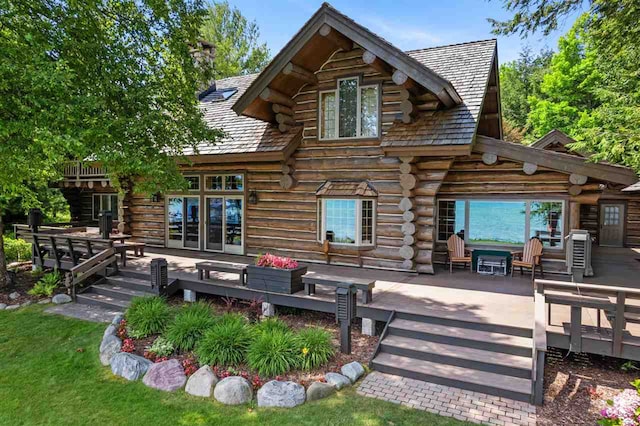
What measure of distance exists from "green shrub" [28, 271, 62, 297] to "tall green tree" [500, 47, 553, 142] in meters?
31.4

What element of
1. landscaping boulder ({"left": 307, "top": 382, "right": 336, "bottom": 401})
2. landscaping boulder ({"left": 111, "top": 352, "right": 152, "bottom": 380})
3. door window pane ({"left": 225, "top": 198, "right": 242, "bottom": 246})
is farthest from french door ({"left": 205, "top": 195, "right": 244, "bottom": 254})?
landscaping boulder ({"left": 307, "top": 382, "right": 336, "bottom": 401})

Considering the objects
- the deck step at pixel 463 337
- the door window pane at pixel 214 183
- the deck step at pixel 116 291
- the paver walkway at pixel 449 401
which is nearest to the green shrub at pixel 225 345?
the paver walkway at pixel 449 401

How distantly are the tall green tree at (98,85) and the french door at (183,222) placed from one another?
128 inches

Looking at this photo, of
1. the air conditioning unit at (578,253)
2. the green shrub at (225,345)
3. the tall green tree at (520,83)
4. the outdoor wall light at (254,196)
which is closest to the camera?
the green shrub at (225,345)

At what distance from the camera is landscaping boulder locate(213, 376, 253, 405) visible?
484cm

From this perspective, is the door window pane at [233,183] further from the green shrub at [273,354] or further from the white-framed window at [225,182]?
the green shrub at [273,354]

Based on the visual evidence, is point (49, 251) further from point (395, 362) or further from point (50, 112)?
point (395, 362)

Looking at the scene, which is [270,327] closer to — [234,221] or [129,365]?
[129,365]

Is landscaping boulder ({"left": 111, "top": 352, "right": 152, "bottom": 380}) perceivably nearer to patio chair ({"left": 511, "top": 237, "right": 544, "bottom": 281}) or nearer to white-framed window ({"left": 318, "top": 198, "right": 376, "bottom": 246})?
white-framed window ({"left": 318, "top": 198, "right": 376, "bottom": 246})

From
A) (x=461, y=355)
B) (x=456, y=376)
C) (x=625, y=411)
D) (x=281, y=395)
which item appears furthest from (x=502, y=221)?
(x=281, y=395)

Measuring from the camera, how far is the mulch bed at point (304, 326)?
528 centimetres

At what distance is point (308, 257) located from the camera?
10.9 m

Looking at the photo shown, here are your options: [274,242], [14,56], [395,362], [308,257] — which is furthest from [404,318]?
[14,56]

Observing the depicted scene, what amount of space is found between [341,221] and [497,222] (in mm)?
3930
